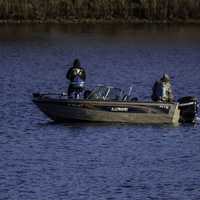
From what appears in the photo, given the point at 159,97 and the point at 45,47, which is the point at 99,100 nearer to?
the point at 159,97

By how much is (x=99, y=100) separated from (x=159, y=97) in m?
1.95

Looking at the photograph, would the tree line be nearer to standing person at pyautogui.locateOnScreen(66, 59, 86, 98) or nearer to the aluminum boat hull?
standing person at pyautogui.locateOnScreen(66, 59, 86, 98)

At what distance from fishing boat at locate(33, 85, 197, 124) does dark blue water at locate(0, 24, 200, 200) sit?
302 mm

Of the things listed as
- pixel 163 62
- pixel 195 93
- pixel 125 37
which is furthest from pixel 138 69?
pixel 125 37

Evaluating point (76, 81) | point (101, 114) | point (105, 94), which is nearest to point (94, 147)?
point (101, 114)

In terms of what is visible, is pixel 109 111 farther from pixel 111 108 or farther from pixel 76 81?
pixel 76 81

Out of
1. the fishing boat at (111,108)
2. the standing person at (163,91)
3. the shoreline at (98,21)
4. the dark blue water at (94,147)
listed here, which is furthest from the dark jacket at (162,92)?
the shoreline at (98,21)

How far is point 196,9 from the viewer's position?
94188 mm

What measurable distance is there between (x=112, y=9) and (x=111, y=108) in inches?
2012

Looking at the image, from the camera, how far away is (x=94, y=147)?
128 feet

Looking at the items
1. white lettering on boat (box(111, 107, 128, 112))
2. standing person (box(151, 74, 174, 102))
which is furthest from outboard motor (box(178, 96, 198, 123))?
white lettering on boat (box(111, 107, 128, 112))

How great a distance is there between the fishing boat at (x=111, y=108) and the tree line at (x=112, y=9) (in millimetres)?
49656

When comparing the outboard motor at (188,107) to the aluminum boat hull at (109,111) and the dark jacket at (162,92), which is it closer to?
the aluminum boat hull at (109,111)

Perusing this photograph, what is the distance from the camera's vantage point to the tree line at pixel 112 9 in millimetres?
92750
